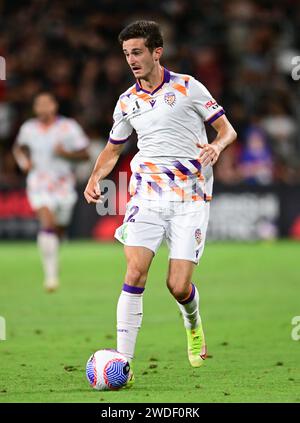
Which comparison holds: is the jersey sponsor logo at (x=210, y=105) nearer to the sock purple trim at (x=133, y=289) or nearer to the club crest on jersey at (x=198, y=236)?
the club crest on jersey at (x=198, y=236)

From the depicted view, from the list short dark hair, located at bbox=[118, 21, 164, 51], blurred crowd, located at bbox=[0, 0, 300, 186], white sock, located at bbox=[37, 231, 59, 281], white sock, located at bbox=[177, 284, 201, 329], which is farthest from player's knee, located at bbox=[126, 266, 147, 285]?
blurred crowd, located at bbox=[0, 0, 300, 186]

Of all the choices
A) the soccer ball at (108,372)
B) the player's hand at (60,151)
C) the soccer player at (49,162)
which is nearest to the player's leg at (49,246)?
the soccer player at (49,162)

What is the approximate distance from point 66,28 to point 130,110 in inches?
647

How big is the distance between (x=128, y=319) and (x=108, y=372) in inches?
19.0

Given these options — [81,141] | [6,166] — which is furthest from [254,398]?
[6,166]

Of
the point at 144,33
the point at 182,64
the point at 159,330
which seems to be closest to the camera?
the point at 144,33

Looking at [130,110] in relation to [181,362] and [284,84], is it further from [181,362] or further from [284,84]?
[284,84]

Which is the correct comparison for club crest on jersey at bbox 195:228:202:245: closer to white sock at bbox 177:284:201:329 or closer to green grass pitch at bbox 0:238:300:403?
white sock at bbox 177:284:201:329

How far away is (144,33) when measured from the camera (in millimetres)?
7855

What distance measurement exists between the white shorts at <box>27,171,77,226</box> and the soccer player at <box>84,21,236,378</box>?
679cm

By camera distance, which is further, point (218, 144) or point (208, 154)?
point (218, 144)

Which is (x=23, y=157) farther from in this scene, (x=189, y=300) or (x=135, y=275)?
(x=135, y=275)

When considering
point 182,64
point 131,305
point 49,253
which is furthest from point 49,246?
point 182,64

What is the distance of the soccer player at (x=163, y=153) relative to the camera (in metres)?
7.92
